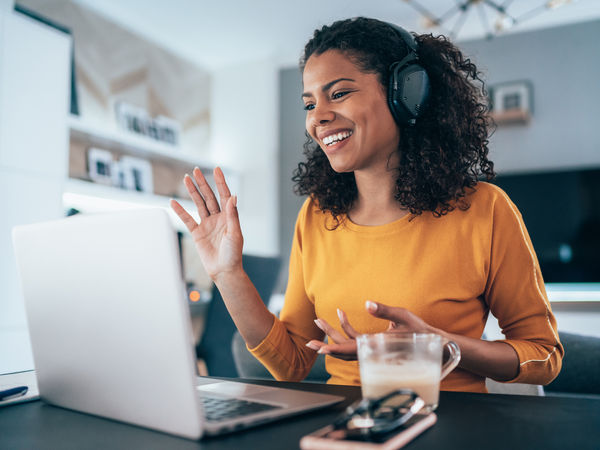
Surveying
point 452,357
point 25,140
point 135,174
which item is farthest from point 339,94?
point 135,174

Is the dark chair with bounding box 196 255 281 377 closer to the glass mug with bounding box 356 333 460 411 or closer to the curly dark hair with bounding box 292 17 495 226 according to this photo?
the curly dark hair with bounding box 292 17 495 226

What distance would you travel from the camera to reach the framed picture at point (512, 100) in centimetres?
371

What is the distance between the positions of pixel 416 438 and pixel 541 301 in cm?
59

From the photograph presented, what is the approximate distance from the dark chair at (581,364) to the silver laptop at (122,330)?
2.76 feet

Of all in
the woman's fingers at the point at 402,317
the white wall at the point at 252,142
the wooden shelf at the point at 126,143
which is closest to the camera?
the woman's fingers at the point at 402,317

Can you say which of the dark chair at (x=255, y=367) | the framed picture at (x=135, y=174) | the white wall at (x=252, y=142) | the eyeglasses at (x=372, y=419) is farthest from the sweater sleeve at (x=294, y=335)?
the white wall at (x=252, y=142)

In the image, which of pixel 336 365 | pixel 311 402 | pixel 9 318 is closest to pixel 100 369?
pixel 311 402

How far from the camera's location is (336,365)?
42.1 inches

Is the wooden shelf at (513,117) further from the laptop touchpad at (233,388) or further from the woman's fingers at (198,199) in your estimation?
the laptop touchpad at (233,388)

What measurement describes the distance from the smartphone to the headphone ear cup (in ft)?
2.43

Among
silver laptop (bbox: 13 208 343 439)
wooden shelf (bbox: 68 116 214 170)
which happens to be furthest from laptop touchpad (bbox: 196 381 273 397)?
wooden shelf (bbox: 68 116 214 170)

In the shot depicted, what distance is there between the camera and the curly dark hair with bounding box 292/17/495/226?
3.62ft

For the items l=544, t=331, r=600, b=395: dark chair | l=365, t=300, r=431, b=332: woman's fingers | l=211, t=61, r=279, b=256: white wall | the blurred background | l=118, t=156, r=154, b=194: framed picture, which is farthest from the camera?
l=211, t=61, r=279, b=256: white wall

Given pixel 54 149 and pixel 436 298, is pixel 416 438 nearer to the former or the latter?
pixel 436 298
